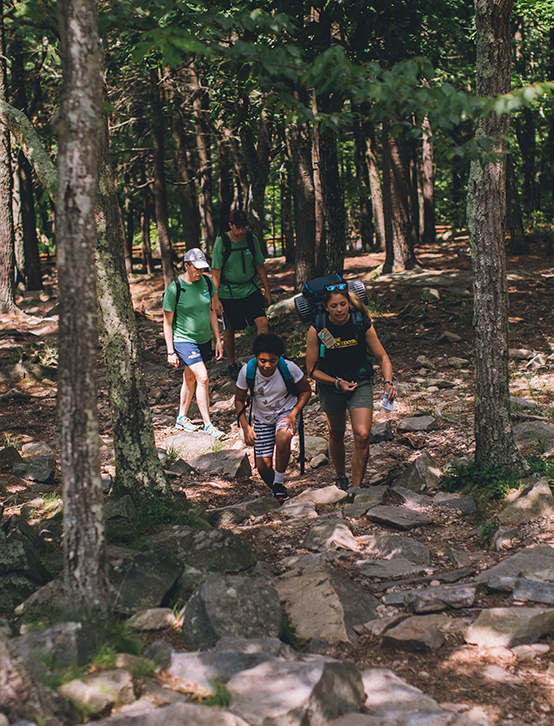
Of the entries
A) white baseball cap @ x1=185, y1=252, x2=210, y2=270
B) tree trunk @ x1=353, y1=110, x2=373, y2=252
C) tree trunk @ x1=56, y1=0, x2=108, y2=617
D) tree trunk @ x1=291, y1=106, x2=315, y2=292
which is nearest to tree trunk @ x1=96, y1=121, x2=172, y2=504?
white baseball cap @ x1=185, y1=252, x2=210, y2=270

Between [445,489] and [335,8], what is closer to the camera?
[445,489]

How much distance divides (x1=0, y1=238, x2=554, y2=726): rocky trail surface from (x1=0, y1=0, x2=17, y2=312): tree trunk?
7160 mm

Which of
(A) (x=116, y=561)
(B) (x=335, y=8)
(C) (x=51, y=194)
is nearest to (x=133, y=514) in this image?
(A) (x=116, y=561)

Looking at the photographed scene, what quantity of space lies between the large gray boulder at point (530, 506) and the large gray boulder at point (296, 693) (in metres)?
2.88

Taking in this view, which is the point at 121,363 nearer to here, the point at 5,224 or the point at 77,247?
the point at 77,247

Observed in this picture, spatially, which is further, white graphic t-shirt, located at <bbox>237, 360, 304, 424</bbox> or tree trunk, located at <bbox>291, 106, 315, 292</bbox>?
tree trunk, located at <bbox>291, 106, 315, 292</bbox>

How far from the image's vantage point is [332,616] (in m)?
4.18

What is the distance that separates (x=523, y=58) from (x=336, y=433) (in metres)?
20.8

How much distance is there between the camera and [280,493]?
266 inches

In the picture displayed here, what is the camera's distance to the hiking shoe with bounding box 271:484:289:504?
6742 millimetres

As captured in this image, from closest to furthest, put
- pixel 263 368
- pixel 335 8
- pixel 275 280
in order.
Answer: pixel 263 368
pixel 335 8
pixel 275 280

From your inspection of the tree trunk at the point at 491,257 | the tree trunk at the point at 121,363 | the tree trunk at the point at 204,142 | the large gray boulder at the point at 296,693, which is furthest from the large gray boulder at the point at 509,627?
the tree trunk at the point at 204,142

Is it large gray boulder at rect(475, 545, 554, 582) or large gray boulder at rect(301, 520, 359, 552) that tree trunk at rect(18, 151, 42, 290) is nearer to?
large gray boulder at rect(301, 520, 359, 552)

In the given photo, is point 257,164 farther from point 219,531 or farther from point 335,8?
point 219,531
